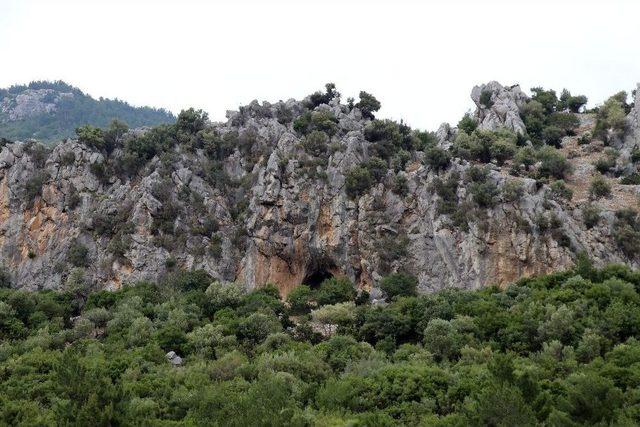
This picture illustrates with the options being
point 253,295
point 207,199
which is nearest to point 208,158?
A: point 207,199

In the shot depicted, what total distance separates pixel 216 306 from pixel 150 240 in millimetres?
12187

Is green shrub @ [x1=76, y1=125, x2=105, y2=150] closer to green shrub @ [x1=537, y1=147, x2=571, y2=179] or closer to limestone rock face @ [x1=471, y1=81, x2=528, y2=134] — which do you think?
limestone rock face @ [x1=471, y1=81, x2=528, y2=134]

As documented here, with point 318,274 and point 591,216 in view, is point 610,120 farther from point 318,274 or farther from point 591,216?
point 318,274

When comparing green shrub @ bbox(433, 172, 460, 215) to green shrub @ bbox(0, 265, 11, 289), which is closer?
green shrub @ bbox(433, 172, 460, 215)

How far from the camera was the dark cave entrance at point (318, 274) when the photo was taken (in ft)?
219

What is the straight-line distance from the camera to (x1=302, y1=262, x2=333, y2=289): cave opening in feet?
220

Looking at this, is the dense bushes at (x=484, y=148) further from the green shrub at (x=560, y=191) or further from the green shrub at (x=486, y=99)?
the green shrub at (x=486, y=99)

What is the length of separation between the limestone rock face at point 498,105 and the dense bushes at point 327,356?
29.2m

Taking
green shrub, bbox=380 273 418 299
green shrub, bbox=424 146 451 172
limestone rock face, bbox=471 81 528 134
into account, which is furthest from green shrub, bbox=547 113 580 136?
green shrub, bbox=380 273 418 299

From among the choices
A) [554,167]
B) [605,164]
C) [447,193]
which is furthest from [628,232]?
[447,193]

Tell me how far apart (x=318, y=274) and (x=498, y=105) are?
32388 millimetres

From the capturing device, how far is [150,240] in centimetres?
6756

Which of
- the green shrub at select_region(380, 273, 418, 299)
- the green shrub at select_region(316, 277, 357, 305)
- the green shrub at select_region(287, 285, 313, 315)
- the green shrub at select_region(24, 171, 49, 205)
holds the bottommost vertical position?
the green shrub at select_region(287, 285, 313, 315)

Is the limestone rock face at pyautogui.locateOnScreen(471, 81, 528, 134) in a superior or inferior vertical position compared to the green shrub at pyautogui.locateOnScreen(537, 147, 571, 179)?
superior
